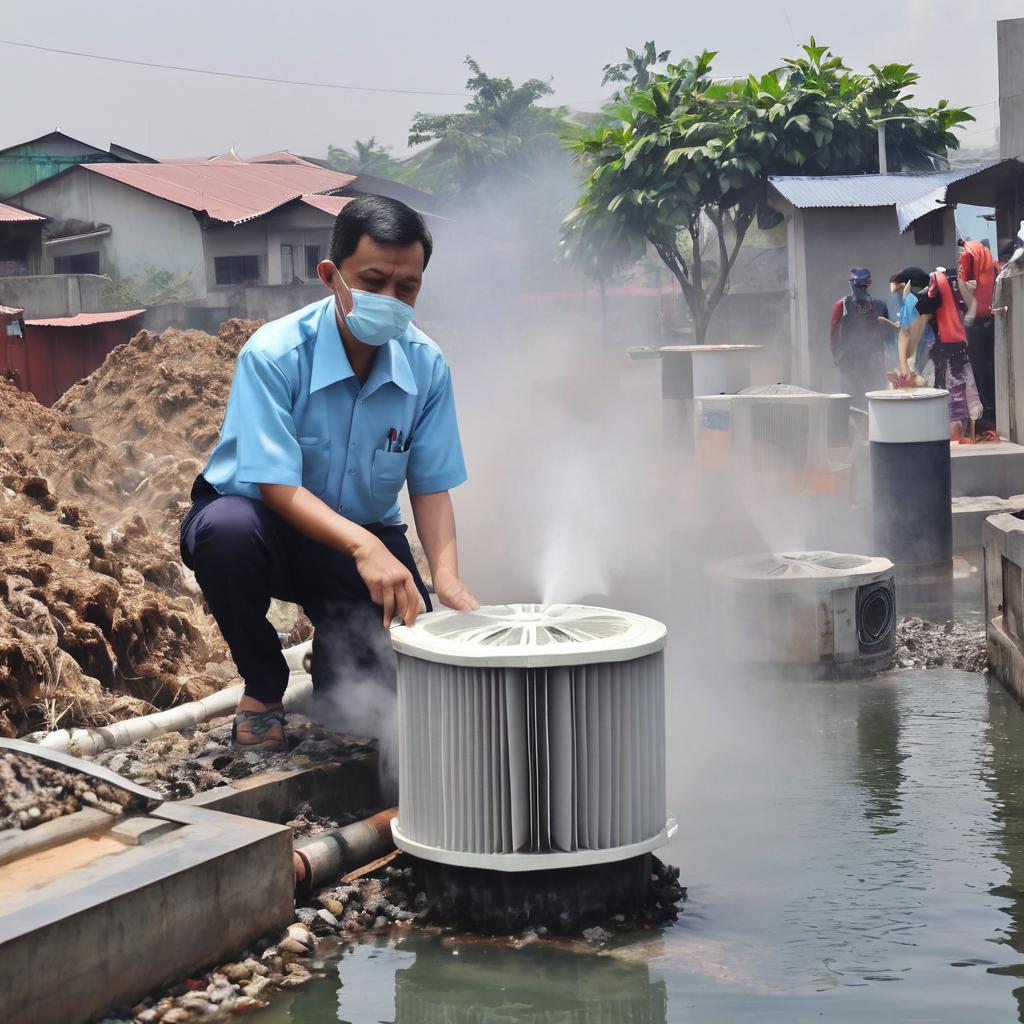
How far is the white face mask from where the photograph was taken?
406 cm

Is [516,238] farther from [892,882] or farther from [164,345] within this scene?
[892,882]

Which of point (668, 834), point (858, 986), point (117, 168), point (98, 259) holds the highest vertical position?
point (117, 168)

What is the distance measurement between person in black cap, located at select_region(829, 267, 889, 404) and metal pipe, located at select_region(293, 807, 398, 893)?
49.6 ft

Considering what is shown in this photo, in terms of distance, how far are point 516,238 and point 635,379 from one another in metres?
20.1

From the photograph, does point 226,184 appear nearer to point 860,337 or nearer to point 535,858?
point 860,337

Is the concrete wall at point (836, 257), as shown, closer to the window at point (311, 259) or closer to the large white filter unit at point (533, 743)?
the window at point (311, 259)

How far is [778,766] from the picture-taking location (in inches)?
208

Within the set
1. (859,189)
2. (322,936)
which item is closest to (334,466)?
(322,936)

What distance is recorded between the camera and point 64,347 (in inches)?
1243

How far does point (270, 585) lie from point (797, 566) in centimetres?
396

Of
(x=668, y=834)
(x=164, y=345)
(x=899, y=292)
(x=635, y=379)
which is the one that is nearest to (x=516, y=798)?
(x=668, y=834)

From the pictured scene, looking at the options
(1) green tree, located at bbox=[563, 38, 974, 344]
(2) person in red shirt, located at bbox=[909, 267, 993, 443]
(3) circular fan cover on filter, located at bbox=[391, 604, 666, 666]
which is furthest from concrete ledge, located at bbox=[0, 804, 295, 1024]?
(1) green tree, located at bbox=[563, 38, 974, 344]

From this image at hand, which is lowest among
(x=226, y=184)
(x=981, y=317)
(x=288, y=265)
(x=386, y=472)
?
(x=386, y=472)

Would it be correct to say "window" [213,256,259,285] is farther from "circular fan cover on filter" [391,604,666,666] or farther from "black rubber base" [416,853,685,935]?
"black rubber base" [416,853,685,935]
